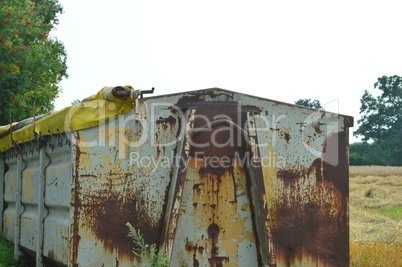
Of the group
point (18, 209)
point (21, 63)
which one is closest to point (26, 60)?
point (21, 63)

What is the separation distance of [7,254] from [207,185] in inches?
149

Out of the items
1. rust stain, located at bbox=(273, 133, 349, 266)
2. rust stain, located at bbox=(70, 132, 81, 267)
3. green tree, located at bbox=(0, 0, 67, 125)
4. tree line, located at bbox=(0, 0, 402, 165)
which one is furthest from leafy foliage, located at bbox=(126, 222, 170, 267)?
green tree, located at bbox=(0, 0, 67, 125)

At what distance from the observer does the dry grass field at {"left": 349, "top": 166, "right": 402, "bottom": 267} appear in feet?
25.3

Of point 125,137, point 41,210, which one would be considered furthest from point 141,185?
point 41,210

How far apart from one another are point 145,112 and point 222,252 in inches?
56.9

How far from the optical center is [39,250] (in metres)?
5.71

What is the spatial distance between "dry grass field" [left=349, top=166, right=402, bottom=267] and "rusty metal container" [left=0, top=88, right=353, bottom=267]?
2.96m

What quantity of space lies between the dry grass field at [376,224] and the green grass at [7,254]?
4653 millimetres

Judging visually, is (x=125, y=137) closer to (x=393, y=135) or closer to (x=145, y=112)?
(x=145, y=112)

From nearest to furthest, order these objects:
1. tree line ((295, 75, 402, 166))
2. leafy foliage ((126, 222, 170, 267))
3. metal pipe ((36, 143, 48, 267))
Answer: leafy foliage ((126, 222, 170, 267)) < metal pipe ((36, 143, 48, 267)) < tree line ((295, 75, 402, 166))

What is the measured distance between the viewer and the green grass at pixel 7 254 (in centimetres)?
673

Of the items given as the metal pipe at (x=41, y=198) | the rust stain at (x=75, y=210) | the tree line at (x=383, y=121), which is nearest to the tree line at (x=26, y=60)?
the metal pipe at (x=41, y=198)

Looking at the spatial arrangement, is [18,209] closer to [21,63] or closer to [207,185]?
[207,185]

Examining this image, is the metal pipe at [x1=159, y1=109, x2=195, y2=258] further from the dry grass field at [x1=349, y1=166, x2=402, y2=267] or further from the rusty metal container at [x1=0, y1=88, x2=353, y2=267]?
the dry grass field at [x1=349, y1=166, x2=402, y2=267]
